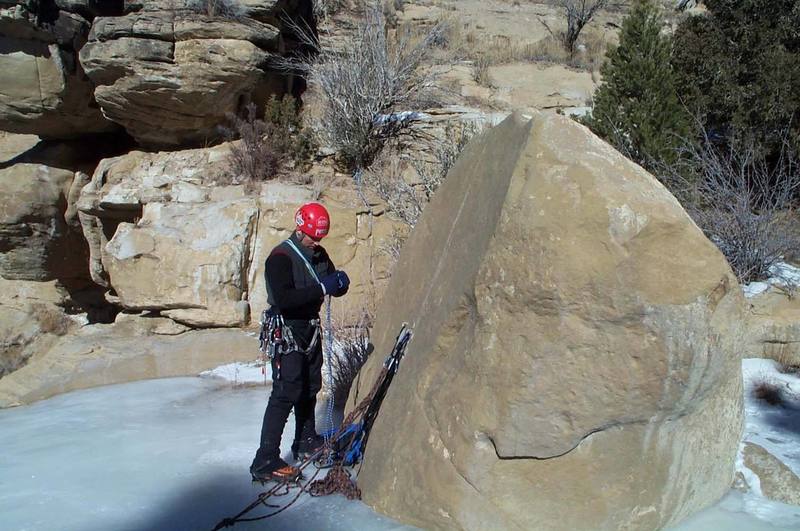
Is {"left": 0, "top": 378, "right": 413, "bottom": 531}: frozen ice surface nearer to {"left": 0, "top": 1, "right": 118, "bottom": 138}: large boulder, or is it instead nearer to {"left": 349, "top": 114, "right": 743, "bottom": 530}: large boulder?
{"left": 349, "top": 114, "right": 743, "bottom": 530}: large boulder

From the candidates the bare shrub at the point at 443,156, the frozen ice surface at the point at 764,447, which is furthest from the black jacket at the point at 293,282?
the bare shrub at the point at 443,156

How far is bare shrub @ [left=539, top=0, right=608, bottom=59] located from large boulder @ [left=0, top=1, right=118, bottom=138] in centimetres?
939

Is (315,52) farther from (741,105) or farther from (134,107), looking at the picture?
(741,105)

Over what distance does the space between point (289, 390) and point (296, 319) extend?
1.33ft

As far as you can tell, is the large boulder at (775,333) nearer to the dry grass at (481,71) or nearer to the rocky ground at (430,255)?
the rocky ground at (430,255)

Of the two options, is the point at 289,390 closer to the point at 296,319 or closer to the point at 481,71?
the point at 296,319

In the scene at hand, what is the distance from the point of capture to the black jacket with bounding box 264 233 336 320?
142 inches

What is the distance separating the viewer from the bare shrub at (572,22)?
575 inches

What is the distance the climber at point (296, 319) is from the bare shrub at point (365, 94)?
537cm

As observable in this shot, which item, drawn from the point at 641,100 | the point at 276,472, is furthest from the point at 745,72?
the point at 276,472

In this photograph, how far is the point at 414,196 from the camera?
27.4 feet

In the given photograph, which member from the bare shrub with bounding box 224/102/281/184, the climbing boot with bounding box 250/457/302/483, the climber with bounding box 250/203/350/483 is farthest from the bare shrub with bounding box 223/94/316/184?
the climbing boot with bounding box 250/457/302/483

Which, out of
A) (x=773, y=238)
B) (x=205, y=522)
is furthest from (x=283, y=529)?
(x=773, y=238)

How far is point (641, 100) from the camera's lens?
8945mm
